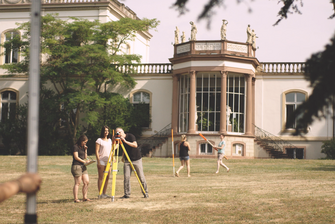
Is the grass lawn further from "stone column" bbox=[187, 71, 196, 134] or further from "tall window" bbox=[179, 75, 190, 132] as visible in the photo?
"tall window" bbox=[179, 75, 190, 132]

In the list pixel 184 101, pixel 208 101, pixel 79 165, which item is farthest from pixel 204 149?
pixel 79 165

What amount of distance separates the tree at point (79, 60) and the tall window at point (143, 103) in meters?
1.50

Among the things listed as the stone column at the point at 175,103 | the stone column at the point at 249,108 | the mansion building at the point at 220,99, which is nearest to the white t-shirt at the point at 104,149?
the mansion building at the point at 220,99

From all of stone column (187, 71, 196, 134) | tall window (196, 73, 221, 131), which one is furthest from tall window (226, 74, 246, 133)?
stone column (187, 71, 196, 134)

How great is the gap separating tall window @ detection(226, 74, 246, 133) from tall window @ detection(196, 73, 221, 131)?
30.6 inches

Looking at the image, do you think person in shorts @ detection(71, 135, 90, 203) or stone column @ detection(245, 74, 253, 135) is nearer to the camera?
person in shorts @ detection(71, 135, 90, 203)

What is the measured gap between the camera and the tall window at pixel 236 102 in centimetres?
3562

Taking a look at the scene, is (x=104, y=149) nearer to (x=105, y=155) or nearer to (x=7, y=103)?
(x=105, y=155)

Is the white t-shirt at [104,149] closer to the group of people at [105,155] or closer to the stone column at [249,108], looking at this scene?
the group of people at [105,155]

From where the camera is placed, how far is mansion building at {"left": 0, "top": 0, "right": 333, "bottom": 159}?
34781 millimetres

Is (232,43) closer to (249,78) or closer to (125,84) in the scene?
(249,78)

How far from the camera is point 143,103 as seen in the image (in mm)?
39062

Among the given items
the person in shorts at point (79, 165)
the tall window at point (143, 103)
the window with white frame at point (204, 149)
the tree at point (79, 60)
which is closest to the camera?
the person in shorts at point (79, 165)

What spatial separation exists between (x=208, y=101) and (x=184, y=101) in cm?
178
